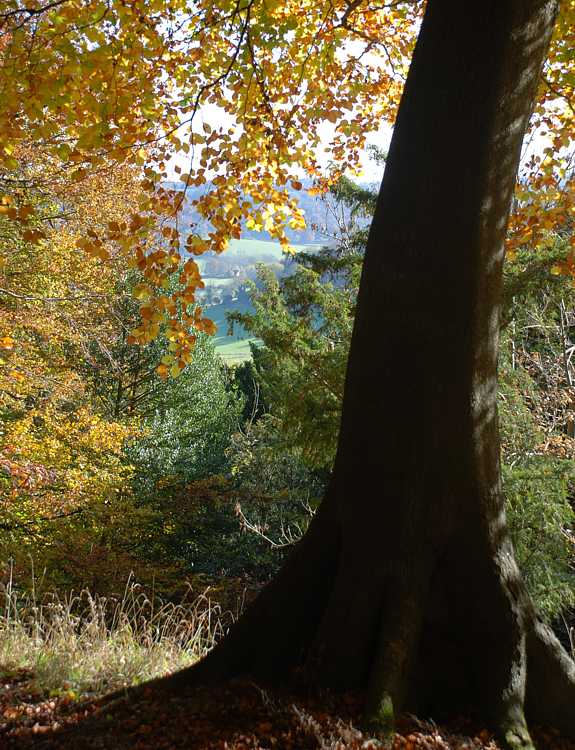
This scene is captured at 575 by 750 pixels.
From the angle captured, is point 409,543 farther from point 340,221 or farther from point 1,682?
point 340,221

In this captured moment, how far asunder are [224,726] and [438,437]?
1.53 metres

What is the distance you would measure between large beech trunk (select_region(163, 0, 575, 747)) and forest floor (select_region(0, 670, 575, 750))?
112 millimetres

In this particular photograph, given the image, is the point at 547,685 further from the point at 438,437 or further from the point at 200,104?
the point at 200,104

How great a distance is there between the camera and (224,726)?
2.77 meters

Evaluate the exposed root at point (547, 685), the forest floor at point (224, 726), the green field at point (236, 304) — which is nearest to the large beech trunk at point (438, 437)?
the exposed root at point (547, 685)

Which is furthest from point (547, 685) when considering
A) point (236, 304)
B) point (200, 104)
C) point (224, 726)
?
point (236, 304)

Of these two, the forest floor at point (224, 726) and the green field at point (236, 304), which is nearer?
the forest floor at point (224, 726)

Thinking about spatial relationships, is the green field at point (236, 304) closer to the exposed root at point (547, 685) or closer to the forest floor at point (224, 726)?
the forest floor at point (224, 726)

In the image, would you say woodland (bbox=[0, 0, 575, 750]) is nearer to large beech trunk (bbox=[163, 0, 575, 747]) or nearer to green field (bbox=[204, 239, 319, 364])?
large beech trunk (bbox=[163, 0, 575, 747])

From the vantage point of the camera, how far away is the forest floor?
262 cm

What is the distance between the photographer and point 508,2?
2.60 metres

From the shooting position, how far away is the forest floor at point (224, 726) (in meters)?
2.62

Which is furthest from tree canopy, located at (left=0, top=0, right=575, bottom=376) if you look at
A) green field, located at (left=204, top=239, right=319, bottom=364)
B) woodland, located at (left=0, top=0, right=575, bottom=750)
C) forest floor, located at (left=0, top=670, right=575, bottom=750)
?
green field, located at (left=204, top=239, right=319, bottom=364)

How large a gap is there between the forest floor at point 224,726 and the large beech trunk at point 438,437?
11 centimetres
